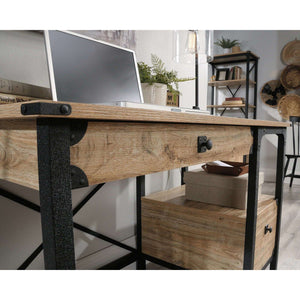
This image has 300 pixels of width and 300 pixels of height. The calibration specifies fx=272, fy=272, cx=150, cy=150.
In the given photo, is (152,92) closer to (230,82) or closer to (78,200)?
→ (78,200)

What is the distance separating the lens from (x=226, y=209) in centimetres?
120

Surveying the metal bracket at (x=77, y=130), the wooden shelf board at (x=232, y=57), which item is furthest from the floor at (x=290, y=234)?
the wooden shelf board at (x=232, y=57)

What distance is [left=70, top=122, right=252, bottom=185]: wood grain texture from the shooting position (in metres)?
0.46

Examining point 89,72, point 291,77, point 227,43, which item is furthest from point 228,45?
point 89,72

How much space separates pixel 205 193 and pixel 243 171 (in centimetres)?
21

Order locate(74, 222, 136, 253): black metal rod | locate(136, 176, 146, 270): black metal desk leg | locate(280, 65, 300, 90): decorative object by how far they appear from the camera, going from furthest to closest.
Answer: locate(280, 65, 300, 90): decorative object → locate(136, 176, 146, 270): black metal desk leg → locate(74, 222, 136, 253): black metal rod

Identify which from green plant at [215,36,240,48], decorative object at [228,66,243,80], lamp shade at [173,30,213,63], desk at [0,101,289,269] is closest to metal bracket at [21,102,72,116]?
desk at [0,101,289,269]

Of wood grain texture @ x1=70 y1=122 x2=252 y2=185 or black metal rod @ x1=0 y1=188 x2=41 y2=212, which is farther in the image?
black metal rod @ x1=0 y1=188 x2=41 y2=212

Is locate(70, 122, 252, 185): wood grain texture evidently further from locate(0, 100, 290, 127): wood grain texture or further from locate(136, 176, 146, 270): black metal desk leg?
locate(136, 176, 146, 270): black metal desk leg

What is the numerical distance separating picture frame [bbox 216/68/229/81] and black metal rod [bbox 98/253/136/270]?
3.19 metres

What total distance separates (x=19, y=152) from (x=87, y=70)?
1.84ft

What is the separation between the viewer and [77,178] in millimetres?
440

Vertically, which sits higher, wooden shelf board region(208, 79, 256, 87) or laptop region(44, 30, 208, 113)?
wooden shelf board region(208, 79, 256, 87)
